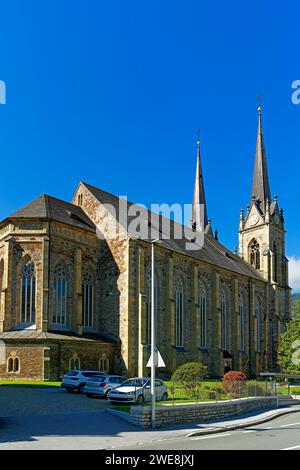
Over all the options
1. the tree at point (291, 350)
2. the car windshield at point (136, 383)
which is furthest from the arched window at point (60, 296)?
the tree at point (291, 350)

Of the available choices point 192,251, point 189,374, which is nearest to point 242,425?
point 189,374

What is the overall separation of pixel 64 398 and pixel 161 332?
63.0ft

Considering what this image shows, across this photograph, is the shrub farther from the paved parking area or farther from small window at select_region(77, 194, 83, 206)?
small window at select_region(77, 194, 83, 206)

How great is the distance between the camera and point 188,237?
58969mm

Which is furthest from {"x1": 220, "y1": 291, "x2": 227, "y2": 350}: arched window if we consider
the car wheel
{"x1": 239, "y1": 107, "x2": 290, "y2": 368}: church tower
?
the car wheel

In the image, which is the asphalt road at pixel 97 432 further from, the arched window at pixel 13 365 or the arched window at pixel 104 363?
the arched window at pixel 104 363

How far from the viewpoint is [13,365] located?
37094mm

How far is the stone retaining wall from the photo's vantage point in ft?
64.7

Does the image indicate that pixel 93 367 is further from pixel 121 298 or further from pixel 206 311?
pixel 206 311

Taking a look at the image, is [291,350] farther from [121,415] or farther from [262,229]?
[121,415]

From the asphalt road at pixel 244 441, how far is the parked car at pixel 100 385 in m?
10.5

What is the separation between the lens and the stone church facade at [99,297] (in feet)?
127

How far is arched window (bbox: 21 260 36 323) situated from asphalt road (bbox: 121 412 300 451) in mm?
22684
